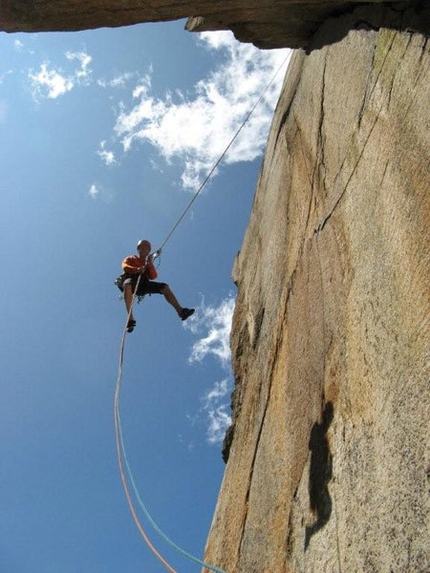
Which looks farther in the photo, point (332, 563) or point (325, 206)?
point (325, 206)

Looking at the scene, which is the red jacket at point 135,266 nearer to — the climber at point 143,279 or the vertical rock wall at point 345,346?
the climber at point 143,279

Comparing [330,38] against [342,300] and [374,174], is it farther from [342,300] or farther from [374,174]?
[342,300]

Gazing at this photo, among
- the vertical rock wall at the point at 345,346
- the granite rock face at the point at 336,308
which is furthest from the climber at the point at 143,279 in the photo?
the vertical rock wall at the point at 345,346

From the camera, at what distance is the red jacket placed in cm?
922

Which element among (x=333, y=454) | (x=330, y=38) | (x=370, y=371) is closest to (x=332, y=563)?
(x=333, y=454)

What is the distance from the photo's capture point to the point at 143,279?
9.41 metres

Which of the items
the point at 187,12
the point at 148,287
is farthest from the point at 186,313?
the point at 187,12

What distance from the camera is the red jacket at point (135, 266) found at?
922 centimetres

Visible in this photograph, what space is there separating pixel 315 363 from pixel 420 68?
93.4 inches

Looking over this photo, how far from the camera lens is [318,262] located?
4930mm

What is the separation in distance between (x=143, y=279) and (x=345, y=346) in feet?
19.4

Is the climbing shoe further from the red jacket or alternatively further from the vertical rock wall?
the vertical rock wall

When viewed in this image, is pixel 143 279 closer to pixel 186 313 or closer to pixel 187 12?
pixel 186 313

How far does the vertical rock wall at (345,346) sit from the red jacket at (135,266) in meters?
3.33
